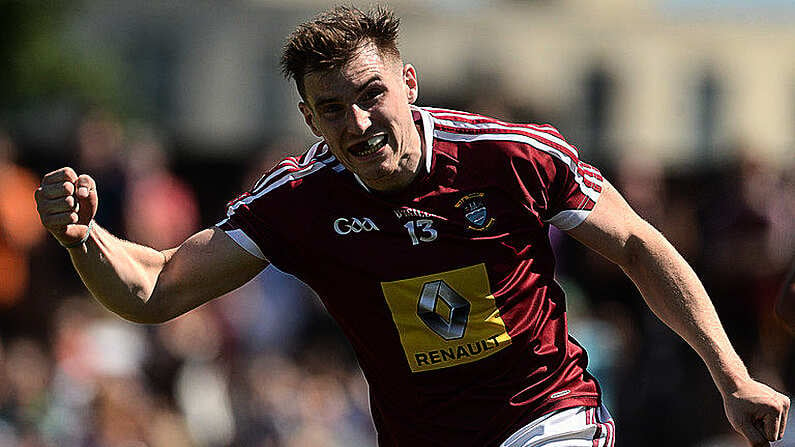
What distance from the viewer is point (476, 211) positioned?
4582mm

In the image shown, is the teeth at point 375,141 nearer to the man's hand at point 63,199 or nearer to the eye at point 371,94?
the eye at point 371,94

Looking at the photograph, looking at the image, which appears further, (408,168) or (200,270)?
(200,270)

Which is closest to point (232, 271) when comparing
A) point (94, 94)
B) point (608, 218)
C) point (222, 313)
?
point (608, 218)

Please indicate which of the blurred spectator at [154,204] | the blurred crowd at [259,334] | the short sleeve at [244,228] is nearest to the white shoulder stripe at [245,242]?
the short sleeve at [244,228]

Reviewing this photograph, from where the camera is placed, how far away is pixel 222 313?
10141 millimetres

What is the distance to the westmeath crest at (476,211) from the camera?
180 inches

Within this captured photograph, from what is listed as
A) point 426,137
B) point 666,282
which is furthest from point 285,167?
point 666,282

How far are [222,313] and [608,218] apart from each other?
19.5 feet

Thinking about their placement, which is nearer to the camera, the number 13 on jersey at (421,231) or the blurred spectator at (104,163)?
the number 13 on jersey at (421,231)

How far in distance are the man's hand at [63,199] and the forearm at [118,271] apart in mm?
131

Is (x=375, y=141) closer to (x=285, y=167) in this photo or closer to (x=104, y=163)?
(x=285, y=167)

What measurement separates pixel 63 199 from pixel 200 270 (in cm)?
55

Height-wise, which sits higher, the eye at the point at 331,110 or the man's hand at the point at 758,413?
the eye at the point at 331,110

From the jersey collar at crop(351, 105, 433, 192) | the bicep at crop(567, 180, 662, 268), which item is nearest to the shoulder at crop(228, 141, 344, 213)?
the jersey collar at crop(351, 105, 433, 192)
